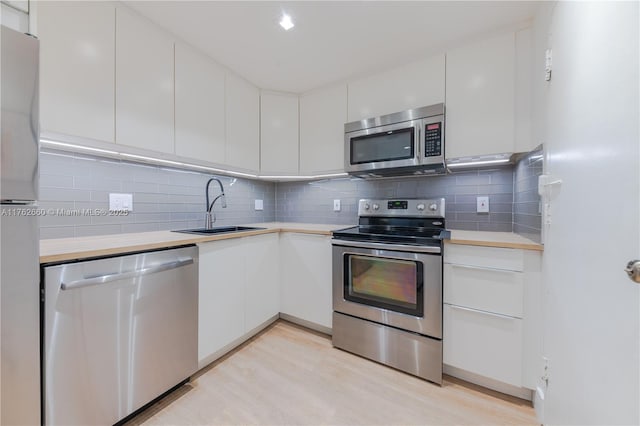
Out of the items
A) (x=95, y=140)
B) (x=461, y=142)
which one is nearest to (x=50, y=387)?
(x=95, y=140)

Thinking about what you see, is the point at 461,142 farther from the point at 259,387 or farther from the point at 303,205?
the point at 259,387

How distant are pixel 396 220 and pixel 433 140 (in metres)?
0.72

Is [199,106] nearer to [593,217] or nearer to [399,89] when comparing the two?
[399,89]

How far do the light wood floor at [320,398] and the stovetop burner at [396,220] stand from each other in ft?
2.89

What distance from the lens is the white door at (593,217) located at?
0.65 metres

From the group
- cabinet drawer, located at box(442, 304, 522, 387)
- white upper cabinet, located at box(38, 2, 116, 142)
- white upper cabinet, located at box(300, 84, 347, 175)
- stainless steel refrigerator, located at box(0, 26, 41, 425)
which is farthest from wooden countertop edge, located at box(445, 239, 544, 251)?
white upper cabinet, located at box(38, 2, 116, 142)

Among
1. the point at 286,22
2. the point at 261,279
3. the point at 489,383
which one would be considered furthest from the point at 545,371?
the point at 286,22

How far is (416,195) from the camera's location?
2.13m

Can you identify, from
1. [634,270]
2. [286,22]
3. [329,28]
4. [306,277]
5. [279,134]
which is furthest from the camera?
[279,134]

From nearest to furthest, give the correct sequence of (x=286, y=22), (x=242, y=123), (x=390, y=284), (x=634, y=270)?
(x=634, y=270) → (x=286, y=22) → (x=390, y=284) → (x=242, y=123)

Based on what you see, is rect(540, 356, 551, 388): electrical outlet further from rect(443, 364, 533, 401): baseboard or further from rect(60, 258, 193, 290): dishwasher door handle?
rect(60, 258, 193, 290): dishwasher door handle

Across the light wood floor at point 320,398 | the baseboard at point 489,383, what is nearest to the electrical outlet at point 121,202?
the light wood floor at point 320,398

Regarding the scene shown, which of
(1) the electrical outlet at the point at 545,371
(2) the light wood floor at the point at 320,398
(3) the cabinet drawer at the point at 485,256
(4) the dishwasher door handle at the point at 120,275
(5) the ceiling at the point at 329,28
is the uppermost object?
(5) the ceiling at the point at 329,28

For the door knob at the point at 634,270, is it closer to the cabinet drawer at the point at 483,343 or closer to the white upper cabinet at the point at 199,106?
the cabinet drawer at the point at 483,343
